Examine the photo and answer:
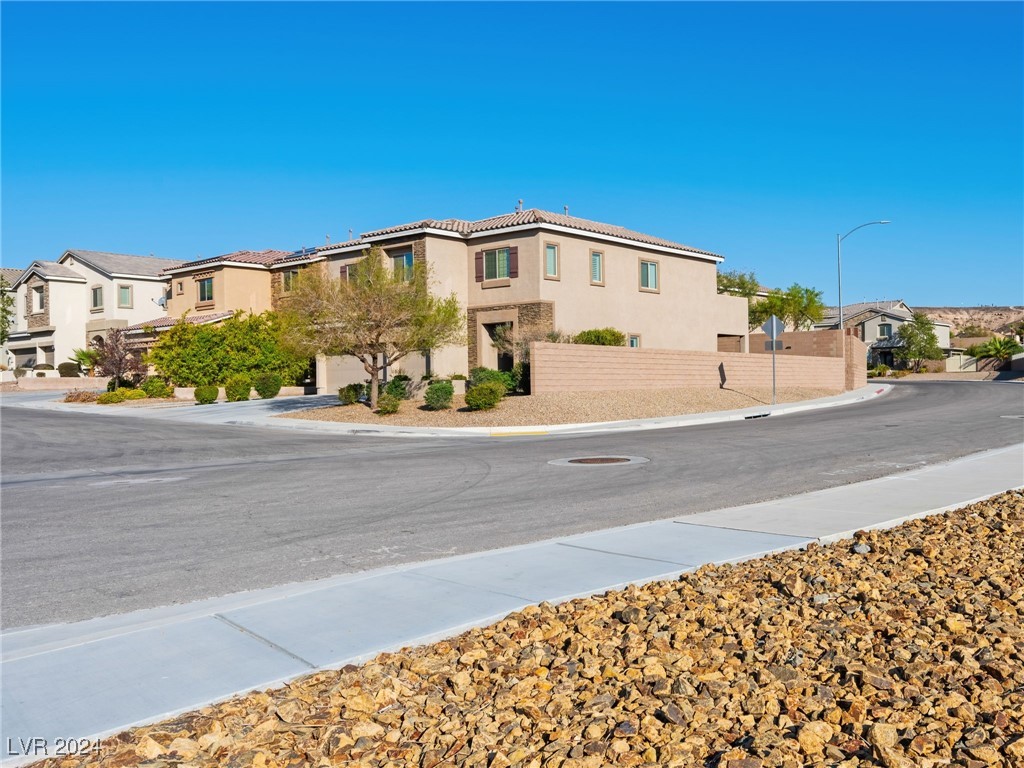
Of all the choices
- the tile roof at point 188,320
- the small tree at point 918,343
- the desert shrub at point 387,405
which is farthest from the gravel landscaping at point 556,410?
the small tree at point 918,343

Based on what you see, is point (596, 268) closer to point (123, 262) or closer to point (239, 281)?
point (239, 281)

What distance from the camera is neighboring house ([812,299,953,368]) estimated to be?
8994cm

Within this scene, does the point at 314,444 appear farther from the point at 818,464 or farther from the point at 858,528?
the point at 858,528

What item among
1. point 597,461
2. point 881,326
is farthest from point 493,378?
point 881,326

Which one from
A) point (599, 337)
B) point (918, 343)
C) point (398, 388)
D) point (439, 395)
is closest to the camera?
point (439, 395)

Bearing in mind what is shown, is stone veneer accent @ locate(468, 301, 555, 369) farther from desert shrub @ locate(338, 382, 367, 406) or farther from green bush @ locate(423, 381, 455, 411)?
desert shrub @ locate(338, 382, 367, 406)

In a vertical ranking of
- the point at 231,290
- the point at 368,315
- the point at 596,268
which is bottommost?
the point at 368,315

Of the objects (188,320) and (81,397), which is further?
(188,320)

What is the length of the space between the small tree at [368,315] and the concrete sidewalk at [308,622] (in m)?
20.4

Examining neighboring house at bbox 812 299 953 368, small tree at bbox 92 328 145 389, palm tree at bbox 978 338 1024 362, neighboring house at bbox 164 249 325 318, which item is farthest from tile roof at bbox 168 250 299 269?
palm tree at bbox 978 338 1024 362

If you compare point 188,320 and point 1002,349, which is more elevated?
point 188,320

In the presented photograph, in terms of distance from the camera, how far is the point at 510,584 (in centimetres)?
694

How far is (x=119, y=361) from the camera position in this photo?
45406 mm

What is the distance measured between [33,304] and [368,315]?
4294 cm
